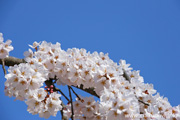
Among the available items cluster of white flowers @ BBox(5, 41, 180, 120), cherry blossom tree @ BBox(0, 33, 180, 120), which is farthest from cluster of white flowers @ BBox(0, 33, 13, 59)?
cluster of white flowers @ BBox(5, 41, 180, 120)

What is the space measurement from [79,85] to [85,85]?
0.13 m

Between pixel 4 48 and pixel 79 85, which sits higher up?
pixel 4 48

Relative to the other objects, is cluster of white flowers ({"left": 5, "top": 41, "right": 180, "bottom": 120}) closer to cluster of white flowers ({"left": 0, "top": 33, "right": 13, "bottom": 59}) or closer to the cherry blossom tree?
the cherry blossom tree

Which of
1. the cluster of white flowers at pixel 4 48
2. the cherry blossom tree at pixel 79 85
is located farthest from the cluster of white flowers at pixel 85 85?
the cluster of white flowers at pixel 4 48

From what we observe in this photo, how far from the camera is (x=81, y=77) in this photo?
144 inches

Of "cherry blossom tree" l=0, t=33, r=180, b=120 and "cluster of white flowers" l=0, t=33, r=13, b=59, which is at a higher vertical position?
"cluster of white flowers" l=0, t=33, r=13, b=59

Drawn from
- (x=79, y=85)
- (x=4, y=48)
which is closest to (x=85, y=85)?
(x=79, y=85)

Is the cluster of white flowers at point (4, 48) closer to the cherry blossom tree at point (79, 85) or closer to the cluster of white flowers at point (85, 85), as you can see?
the cherry blossom tree at point (79, 85)

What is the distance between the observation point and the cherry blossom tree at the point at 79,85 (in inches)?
121

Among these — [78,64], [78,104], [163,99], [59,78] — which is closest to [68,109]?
[78,104]

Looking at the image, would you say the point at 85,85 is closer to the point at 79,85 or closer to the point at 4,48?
the point at 79,85

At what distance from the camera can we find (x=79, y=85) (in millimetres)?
3811

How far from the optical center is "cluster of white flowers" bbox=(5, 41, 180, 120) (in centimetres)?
306

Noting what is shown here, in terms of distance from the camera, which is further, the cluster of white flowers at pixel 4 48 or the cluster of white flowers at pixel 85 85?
the cluster of white flowers at pixel 4 48
